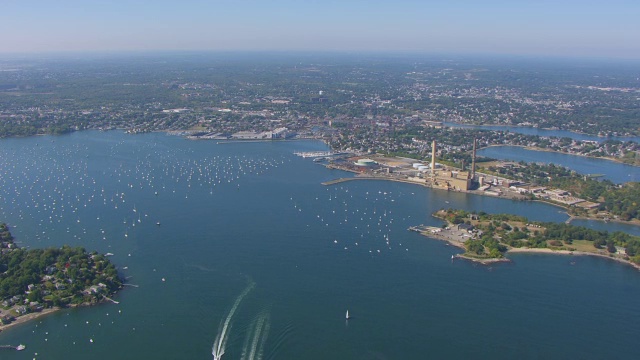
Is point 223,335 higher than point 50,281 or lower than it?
lower

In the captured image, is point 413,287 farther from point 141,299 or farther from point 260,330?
point 141,299

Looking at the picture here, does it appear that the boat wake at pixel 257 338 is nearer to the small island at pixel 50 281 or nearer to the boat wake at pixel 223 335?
the boat wake at pixel 223 335

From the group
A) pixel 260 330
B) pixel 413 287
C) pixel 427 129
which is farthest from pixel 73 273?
pixel 427 129

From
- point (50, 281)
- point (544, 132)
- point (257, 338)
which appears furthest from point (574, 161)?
point (50, 281)

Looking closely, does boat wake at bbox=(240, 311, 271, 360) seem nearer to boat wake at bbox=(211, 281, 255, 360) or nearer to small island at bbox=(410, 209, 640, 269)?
boat wake at bbox=(211, 281, 255, 360)

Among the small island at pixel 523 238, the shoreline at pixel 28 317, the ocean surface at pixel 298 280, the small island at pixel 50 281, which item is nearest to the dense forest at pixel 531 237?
the small island at pixel 523 238

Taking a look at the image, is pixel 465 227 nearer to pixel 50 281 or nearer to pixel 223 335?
pixel 223 335
